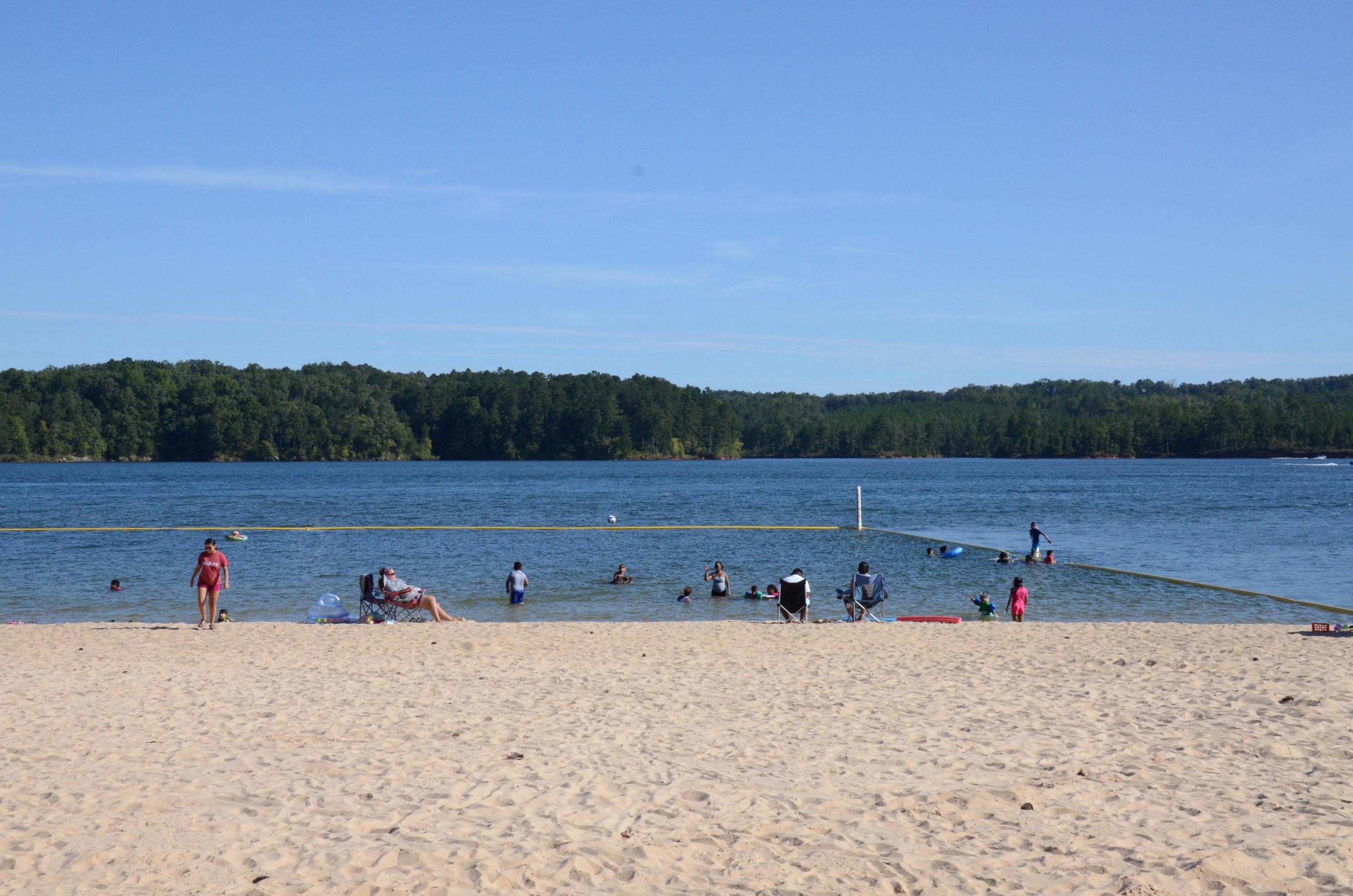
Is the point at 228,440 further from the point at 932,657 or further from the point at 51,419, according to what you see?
the point at 932,657

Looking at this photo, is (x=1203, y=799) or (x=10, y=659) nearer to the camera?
(x=1203, y=799)

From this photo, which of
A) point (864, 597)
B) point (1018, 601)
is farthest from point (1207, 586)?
point (864, 597)

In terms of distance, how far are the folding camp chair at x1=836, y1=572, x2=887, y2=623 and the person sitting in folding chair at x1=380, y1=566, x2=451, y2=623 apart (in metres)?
8.04

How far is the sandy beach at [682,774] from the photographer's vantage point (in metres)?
6.86

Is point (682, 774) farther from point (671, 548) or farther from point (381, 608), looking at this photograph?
point (671, 548)

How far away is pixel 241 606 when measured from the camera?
1019 inches

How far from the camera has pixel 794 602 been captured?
21.2 meters

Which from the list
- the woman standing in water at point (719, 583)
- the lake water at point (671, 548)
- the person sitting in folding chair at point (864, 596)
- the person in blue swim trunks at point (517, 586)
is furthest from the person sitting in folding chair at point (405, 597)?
the person sitting in folding chair at point (864, 596)

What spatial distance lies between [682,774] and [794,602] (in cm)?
1237

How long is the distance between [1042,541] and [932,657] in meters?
31.4

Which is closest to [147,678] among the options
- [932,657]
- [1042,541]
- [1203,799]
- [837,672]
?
[837,672]

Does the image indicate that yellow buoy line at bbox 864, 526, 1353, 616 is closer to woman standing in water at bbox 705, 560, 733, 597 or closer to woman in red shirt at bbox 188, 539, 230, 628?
woman standing in water at bbox 705, 560, 733, 597

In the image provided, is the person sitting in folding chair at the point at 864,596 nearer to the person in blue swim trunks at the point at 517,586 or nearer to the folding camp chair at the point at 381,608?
the person in blue swim trunks at the point at 517,586

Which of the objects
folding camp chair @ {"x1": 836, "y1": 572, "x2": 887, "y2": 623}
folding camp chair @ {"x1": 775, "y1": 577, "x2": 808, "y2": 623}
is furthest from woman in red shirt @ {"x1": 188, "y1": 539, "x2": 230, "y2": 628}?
folding camp chair @ {"x1": 836, "y1": 572, "x2": 887, "y2": 623}
